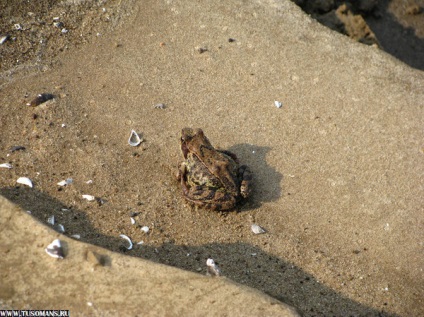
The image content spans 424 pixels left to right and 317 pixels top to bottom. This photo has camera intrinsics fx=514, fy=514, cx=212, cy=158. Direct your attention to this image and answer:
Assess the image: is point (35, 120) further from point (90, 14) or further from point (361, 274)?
point (361, 274)

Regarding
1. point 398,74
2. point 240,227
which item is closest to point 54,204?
point 240,227

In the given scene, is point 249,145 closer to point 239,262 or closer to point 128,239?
point 239,262

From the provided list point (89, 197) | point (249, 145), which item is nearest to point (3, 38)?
point (89, 197)

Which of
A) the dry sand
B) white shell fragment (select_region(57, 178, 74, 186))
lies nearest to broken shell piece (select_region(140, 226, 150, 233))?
the dry sand

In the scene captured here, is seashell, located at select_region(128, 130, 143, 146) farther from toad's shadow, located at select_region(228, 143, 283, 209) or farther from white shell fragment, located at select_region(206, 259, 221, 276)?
white shell fragment, located at select_region(206, 259, 221, 276)

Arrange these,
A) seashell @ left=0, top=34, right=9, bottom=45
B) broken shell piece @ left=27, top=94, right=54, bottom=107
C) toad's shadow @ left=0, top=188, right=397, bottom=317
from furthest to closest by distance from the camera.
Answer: seashell @ left=0, top=34, right=9, bottom=45, broken shell piece @ left=27, top=94, right=54, bottom=107, toad's shadow @ left=0, top=188, right=397, bottom=317

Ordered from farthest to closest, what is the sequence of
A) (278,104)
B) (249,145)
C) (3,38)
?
(3,38) < (278,104) < (249,145)

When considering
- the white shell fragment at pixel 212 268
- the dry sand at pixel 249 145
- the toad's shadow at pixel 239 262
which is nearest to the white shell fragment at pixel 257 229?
the dry sand at pixel 249 145
